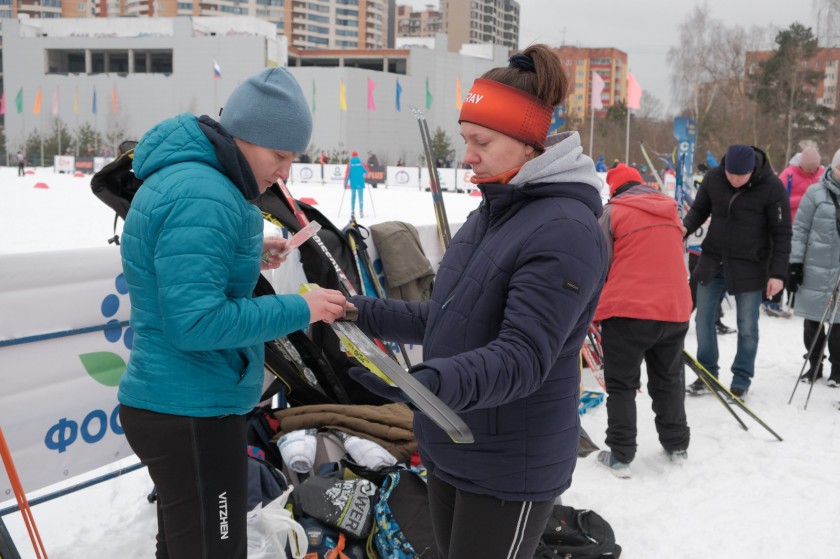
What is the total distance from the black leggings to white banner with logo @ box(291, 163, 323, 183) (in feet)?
106

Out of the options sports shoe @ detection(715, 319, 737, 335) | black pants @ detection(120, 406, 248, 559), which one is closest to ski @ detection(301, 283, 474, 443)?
black pants @ detection(120, 406, 248, 559)

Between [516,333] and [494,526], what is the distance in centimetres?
54

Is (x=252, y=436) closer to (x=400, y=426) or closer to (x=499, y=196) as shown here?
(x=400, y=426)

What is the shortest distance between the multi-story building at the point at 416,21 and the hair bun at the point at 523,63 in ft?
432

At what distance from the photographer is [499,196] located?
5.62 ft

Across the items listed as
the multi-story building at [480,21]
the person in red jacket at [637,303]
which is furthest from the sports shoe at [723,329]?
the multi-story building at [480,21]

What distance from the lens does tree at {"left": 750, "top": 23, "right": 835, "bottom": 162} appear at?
124 ft

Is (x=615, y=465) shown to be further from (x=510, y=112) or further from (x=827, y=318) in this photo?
(x=510, y=112)

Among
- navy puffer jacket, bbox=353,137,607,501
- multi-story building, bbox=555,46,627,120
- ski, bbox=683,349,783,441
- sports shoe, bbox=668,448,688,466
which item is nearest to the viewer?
navy puffer jacket, bbox=353,137,607,501

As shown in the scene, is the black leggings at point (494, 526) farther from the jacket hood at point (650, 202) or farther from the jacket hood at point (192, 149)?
the jacket hood at point (650, 202)

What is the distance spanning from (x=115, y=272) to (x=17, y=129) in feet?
231

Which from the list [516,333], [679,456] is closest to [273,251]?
[516,333]

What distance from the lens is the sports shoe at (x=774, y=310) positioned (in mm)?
8445

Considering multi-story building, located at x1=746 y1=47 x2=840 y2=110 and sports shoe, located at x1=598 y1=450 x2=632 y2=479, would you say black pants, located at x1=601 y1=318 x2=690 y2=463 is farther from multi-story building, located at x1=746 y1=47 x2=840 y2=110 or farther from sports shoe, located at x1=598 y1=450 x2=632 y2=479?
multi-story building, located at x1=746 y1=47 x2=840 y2=110
